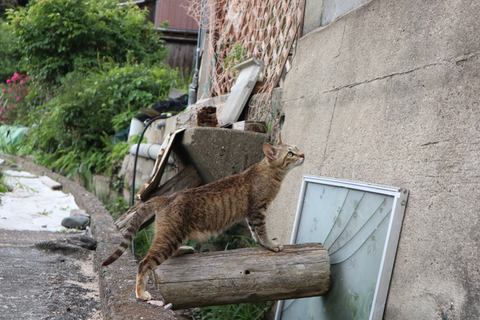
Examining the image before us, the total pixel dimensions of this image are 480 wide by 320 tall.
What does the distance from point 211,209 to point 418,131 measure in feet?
3.87

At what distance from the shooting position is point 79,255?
4.64 metres

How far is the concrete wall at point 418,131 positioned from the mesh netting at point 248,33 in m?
1.08

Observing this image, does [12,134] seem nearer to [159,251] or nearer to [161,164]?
[161,164]

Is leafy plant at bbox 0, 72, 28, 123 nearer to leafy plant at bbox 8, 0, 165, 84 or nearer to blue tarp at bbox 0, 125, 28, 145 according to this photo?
blue tarp at bbox 0, 125, 28, 145

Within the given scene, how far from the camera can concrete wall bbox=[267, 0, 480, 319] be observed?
2.26 meters

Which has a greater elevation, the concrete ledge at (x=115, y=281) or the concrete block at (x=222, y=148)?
the concrete block at (x=222, y=148)

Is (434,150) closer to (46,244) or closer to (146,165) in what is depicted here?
(46,244)

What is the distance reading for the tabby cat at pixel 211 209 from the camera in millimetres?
2922

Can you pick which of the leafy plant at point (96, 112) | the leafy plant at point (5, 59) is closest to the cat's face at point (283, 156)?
the leafy plant at point (96, 112)

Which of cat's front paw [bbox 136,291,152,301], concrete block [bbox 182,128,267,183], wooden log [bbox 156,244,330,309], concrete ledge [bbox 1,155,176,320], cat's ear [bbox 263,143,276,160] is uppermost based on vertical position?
cat's ear [bbox 263,143,276,160]

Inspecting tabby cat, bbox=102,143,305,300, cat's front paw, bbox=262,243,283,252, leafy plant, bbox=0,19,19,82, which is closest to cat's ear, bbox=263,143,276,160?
tabby cat, bbox=102,143,305,300

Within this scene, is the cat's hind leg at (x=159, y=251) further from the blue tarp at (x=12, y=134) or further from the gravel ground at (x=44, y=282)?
the blue tarp at (x=12, y=134)

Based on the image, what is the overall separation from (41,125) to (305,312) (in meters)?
9.32

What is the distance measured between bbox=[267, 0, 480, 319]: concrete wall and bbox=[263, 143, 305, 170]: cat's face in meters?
0.28
